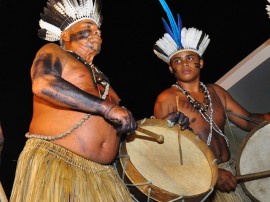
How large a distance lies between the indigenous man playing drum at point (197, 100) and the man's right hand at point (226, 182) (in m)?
0.03

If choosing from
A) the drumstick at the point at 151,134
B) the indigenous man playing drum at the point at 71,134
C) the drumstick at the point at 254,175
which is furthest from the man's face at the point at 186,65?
the drumstick at the point at 151,134

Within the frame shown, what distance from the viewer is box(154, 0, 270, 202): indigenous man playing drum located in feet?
11.8

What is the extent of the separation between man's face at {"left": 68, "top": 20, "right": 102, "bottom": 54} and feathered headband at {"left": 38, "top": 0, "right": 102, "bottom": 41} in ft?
0.15

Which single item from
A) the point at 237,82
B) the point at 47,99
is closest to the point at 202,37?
the point at 237,82

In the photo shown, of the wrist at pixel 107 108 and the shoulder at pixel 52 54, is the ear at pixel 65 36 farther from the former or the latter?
the wrist at pixel 107 108

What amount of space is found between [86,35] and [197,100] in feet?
3.42

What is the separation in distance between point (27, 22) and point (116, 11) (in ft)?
3.20

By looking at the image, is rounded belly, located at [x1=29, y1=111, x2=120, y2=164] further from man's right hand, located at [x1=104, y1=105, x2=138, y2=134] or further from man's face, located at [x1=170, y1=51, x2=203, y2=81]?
man's face, located at [x1=170, y1=51, x2=203, y2=81]

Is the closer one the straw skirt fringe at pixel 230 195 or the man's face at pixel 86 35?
the man's face at pixel 86 35

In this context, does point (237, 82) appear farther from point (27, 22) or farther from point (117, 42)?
point (27, 22)

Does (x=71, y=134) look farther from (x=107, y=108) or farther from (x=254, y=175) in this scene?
(x=254, y=175)

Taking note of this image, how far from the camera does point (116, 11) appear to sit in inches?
198

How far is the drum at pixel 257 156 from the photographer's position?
3395 mm

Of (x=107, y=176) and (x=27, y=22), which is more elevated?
(x=27, y=22)
